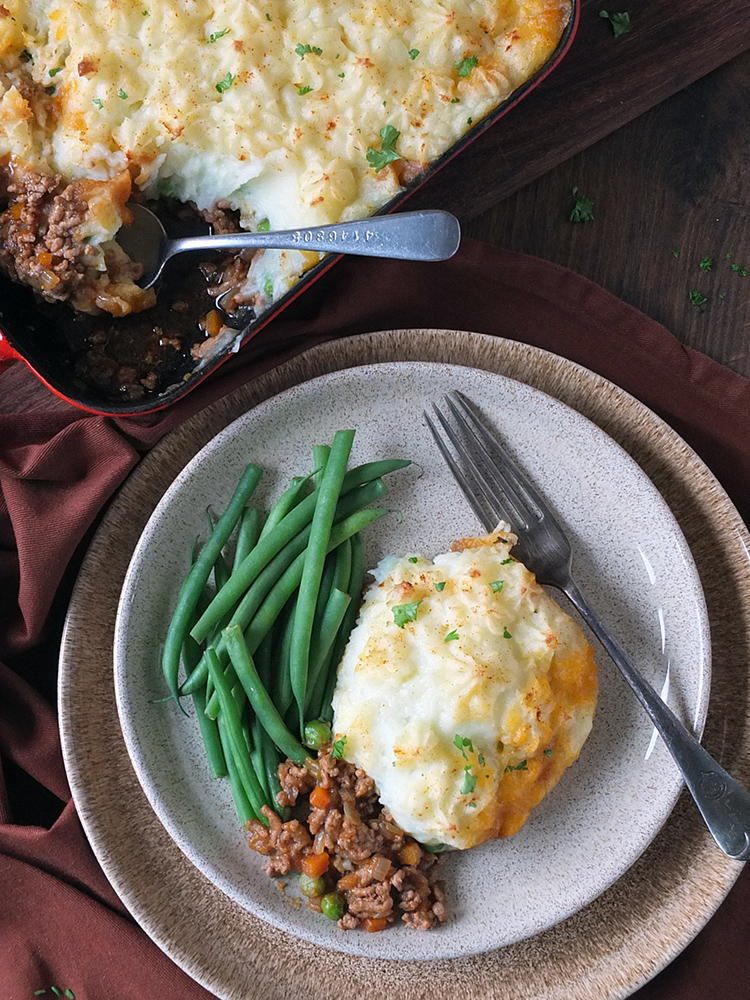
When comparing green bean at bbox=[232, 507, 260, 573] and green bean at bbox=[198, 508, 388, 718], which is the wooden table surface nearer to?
green bean at bbox=[232, 507, 260, 573]

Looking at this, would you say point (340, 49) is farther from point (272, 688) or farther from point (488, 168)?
point (272, 688)

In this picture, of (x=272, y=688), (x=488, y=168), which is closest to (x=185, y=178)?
(x=488, y=168)

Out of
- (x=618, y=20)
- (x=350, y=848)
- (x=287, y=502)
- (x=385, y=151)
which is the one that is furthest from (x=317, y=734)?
(x=618, y=20)

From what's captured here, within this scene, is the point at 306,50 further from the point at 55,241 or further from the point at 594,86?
the point at 594,86

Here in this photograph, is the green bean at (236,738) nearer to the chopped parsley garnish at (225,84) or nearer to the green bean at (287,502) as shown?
the green bean at (287,502)

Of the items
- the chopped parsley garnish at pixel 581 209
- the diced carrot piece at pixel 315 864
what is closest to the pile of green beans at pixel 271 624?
the diced carrot piece at pixel 315 864

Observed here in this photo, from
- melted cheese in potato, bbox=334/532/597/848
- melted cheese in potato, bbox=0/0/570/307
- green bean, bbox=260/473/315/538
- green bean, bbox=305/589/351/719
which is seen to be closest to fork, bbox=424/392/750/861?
melted cheese in potato, bbox=334/532/597/848
